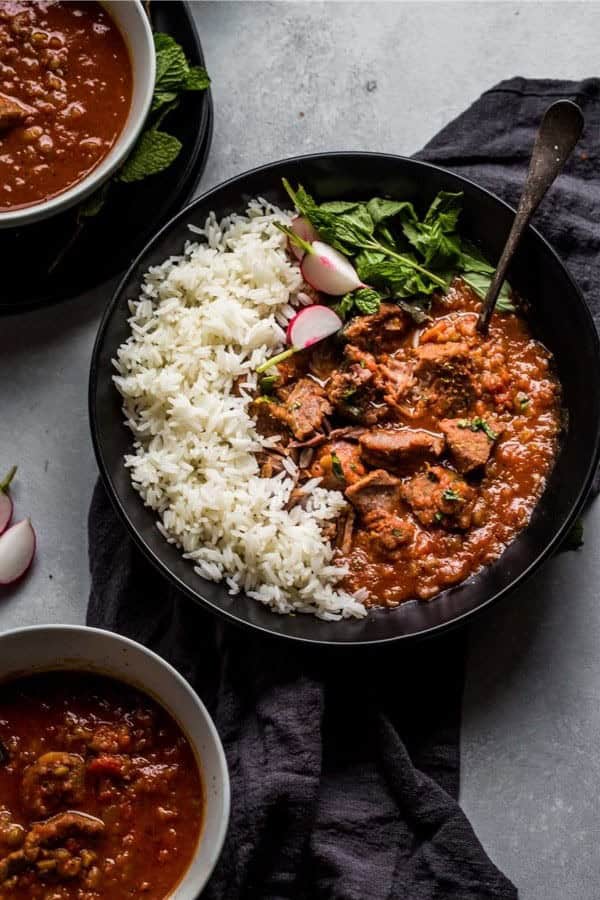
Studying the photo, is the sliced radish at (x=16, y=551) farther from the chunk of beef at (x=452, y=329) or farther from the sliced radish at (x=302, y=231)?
the chunk of beef at (x=452, y=329)

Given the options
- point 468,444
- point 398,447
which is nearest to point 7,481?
point 398,447

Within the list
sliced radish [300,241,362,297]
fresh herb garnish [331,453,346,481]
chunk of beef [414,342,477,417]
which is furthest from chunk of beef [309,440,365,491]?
sliced radish [300,241,362,297]

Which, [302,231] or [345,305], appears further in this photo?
[302,231]

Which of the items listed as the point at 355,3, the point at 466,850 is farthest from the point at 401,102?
the point at 466,850

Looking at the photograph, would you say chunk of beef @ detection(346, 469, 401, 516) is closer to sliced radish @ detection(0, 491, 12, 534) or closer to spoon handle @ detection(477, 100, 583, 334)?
spoon handle @ detection(477, 100, 583, 334)

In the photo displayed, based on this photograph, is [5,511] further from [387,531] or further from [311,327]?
[387,531]

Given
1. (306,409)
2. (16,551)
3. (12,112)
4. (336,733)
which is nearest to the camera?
(12,112)
